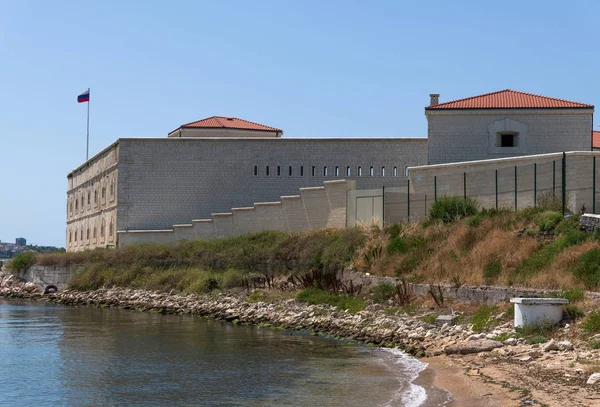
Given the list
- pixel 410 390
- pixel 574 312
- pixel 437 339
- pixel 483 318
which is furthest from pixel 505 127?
pixel 410 390

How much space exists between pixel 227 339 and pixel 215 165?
26.3 m

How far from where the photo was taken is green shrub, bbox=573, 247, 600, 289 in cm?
2169

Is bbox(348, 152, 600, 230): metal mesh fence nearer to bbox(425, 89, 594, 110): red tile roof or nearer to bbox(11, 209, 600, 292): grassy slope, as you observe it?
bbox(11, 209, 600, 292): grassy slope

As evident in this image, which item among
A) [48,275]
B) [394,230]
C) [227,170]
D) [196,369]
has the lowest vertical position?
[196,369]

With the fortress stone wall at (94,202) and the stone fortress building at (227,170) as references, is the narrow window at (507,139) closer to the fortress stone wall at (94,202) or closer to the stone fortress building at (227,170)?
the stone fortress building at (227,170)

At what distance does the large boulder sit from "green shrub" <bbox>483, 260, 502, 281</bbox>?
5.72 metres

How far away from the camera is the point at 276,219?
43.5m

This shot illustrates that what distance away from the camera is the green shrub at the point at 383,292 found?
28600mm

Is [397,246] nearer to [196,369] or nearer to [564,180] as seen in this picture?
[564,180]

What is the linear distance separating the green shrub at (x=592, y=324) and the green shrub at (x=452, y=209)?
1253 centimetres

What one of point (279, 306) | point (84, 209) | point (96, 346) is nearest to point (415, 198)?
point (279, 306)

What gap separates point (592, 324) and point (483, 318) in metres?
4.10

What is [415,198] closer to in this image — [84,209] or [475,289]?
[475,289]

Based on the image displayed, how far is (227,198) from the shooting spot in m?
51.4
